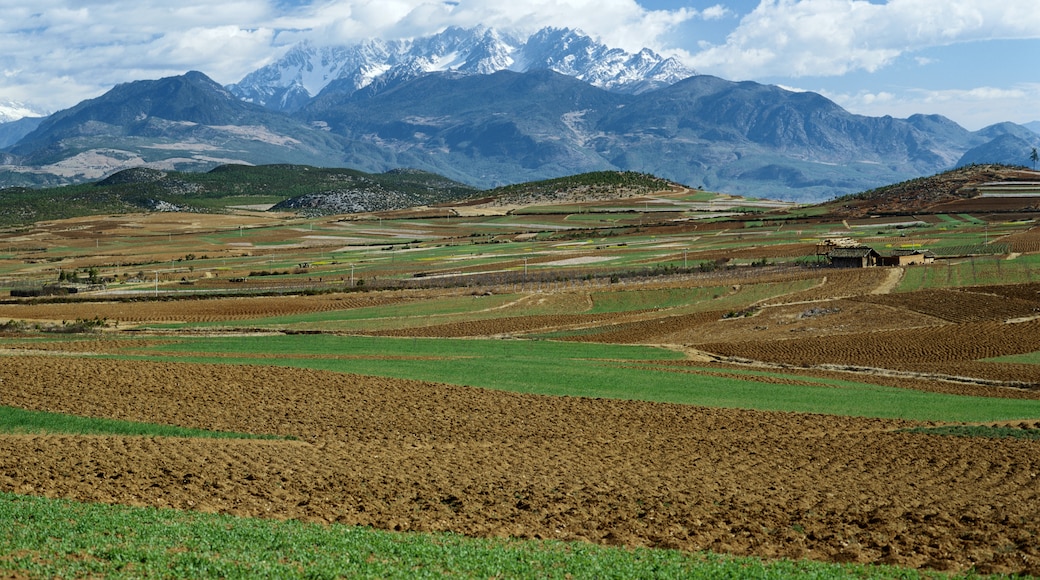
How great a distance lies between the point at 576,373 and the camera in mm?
50438

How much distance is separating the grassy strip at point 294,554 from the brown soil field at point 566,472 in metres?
1.68

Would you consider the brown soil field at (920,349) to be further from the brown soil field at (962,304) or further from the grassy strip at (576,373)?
the grassy strip at (576,373)

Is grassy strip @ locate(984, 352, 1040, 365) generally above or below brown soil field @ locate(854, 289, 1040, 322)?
below

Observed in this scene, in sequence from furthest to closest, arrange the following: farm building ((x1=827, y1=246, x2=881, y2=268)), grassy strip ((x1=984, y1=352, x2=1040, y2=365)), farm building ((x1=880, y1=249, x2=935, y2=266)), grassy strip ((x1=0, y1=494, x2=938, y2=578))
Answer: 1. farm building ((x1=827, y1=246, x2=881, y2=268))
2. farm building ((x1=880, y1=249, x2=935, y2=266))
3. grassy strip ((x1=984, y1=352, x2=1040, y2=365))
4. grassy strip ((x1=0, y1=494, x2=938, y2=578))

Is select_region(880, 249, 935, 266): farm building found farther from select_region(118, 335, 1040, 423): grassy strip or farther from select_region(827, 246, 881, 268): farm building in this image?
select_region(118, 335, 1040, 423): grassy strip

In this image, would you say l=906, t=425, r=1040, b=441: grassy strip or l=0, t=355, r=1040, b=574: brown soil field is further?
l=906, t=425, r=1040, b=441: grassy strip

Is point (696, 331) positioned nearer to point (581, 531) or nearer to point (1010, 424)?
point (1010, 424)

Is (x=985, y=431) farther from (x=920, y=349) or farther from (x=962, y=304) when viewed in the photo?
(x=962, y=304)

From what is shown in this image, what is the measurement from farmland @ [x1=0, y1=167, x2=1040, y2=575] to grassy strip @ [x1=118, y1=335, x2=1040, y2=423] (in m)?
0.28

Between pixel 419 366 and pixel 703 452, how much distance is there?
23.5 metres

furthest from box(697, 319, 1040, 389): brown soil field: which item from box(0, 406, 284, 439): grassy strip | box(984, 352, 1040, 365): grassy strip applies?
box(0, 406, 284, 439): grassy strip

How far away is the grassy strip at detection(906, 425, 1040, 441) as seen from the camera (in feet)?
111

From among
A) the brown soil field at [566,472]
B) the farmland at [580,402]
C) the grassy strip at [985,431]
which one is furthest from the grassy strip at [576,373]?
the brown soil field at [566,472]

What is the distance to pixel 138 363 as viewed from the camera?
49.5m
